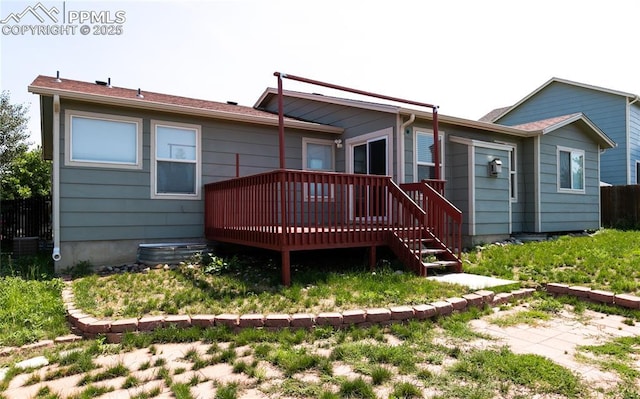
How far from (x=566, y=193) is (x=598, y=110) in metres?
7.62

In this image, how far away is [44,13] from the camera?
23.9ft

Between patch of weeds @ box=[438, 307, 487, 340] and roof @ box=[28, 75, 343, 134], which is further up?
roof @ box=[28, 75, 343, 134]

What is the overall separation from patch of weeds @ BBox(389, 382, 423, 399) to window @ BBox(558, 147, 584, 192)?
10097 millimetres

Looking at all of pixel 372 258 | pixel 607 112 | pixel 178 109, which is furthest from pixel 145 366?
pixel 607 112

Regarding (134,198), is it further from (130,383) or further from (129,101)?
(130,383)

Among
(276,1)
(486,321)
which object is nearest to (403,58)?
(276,1)

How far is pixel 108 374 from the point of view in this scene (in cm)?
284

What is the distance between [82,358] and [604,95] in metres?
18.9

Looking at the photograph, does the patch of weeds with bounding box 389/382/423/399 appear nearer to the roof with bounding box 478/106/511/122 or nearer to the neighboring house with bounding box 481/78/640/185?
the neighboring house with bounding box 481/78/640/185

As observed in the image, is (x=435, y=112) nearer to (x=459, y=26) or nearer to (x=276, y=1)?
(x=459, y=26)

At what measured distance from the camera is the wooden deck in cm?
529

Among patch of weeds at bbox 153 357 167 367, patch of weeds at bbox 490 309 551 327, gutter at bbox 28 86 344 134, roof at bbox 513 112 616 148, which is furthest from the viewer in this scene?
roof at bbox 513 112 616 148

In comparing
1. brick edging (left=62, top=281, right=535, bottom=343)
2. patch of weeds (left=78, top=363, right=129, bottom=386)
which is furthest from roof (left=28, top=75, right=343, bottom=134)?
patch of weeds (left=78, top=363, right=129, bottom=386)

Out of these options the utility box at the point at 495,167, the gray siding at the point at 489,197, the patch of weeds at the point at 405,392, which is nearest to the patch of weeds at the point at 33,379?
the patch of weeds at the point at 405,392
